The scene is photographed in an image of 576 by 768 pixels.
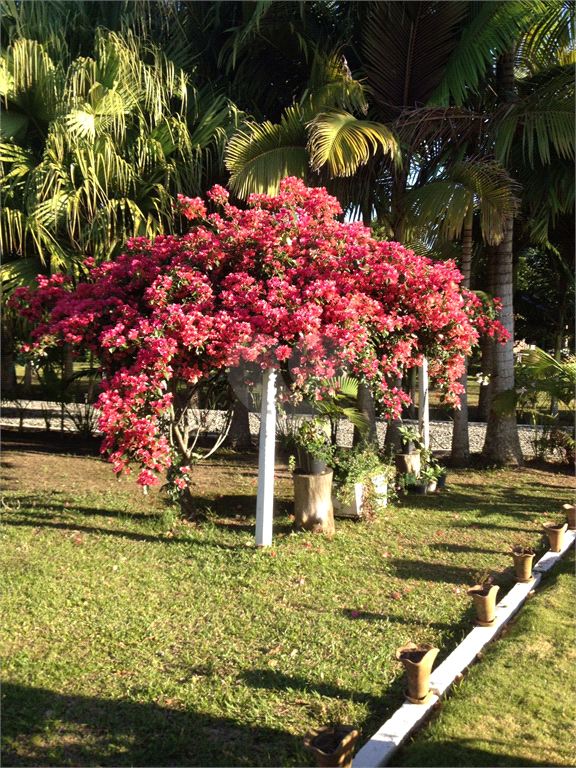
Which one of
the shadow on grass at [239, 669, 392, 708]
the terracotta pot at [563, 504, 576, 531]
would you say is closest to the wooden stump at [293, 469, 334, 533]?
the terracotta pot at [563, 504, 576, 531]

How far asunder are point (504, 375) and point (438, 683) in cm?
639

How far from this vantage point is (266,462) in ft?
18.2

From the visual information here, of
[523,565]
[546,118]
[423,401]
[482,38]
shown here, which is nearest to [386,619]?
[523,565]

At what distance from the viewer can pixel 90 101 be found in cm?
723

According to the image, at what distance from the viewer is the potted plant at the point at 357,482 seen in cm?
641

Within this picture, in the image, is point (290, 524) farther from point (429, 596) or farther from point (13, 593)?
point (13, 593)

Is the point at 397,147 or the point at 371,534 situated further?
the point at 397,147

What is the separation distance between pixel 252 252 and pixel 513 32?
4603mm

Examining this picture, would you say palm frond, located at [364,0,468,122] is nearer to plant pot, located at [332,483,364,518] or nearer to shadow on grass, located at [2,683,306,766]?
plant pot, located at [332,483,364,518]

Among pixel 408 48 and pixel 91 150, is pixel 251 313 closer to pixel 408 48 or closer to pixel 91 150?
pixel 91 150

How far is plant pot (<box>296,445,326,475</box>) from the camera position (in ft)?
19.9

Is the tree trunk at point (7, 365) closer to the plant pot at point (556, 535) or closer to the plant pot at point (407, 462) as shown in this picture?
the plant pot at point (407, 462)

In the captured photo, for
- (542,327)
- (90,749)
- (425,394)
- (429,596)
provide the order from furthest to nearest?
(542,327) → (425,394) → (429,596) → (90,749)

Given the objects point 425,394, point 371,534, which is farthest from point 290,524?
point 425,394
